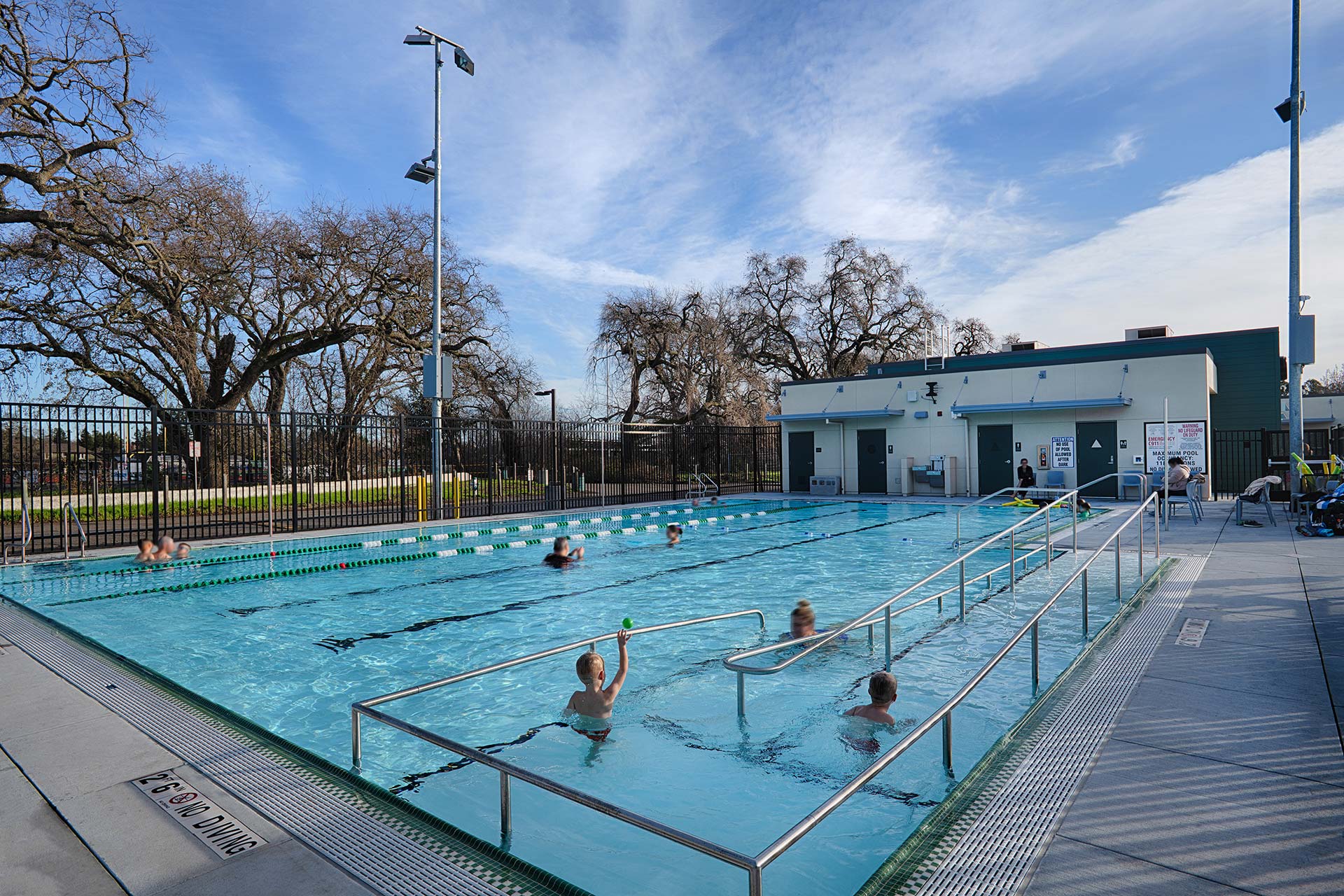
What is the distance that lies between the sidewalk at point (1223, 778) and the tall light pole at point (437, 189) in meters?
16.0

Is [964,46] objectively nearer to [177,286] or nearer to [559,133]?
[559,133]

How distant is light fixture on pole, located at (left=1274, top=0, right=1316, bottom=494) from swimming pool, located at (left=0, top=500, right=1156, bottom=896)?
8.77 m

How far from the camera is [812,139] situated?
1673cm

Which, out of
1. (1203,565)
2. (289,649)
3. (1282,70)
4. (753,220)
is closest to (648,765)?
(289,649)

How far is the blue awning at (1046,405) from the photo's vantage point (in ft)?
65.0

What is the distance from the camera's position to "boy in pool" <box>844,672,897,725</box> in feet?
15.9

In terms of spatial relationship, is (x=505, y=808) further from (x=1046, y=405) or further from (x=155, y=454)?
(x=1046, y=405)

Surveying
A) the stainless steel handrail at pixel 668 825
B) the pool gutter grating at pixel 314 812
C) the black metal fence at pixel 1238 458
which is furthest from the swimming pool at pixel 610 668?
the black metal fence at pixel 1238 458

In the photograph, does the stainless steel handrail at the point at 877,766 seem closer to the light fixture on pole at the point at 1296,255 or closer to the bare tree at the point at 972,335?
the light fixture on pole at the point at 1296,255

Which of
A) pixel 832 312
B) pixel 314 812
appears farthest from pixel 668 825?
pixel 832 312

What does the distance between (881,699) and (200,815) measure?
399cm

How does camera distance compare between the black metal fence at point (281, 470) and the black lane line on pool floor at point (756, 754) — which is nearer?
the black lane line on pool floor at point (756, 754)

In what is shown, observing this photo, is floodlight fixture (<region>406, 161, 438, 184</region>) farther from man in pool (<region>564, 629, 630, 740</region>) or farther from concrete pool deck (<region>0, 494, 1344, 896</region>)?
man in pool (<region>564, 629, 630, 740</region>)

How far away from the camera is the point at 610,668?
634 cm
